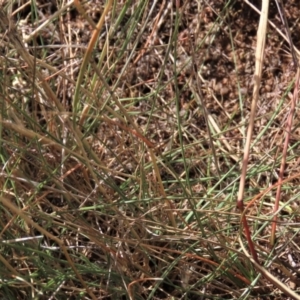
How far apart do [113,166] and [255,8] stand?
504mm

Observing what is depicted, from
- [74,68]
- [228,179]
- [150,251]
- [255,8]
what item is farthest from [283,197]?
[74,68]

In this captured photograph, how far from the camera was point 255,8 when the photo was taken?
1.44 meters

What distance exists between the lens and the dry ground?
985mm

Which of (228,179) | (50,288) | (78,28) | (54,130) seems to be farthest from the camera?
(78,28)

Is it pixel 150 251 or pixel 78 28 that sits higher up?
pixel 78 28

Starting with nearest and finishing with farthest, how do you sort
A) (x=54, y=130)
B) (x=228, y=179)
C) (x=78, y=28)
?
(x=54, y=130), (x=228, y=179), (x=78, y=28)

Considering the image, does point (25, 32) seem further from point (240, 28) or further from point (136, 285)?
point (136, 285)

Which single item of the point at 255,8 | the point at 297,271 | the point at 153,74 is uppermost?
the point at 255,8

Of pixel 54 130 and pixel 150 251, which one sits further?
pixel 54 130

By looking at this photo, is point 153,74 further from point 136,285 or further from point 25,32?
point 136,285

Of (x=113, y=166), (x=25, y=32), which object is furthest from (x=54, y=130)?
(x=25, y=32)

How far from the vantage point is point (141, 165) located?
3.32 ft

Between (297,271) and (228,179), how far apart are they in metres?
0.27

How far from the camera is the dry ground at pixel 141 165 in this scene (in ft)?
3.23
